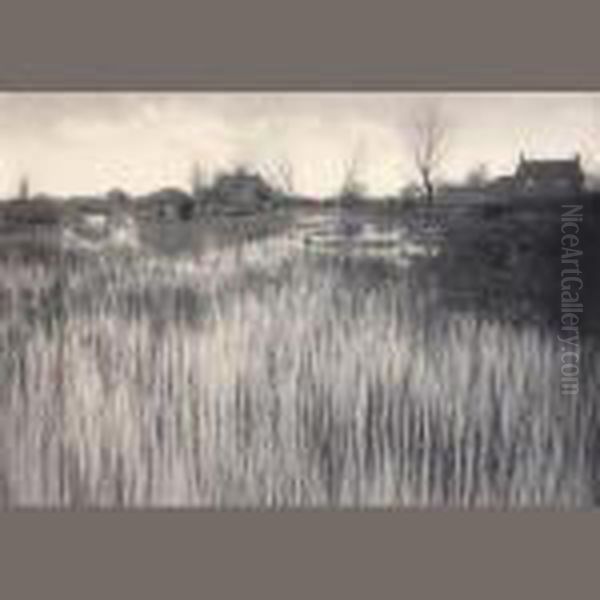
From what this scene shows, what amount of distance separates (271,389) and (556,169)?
38.9 inches

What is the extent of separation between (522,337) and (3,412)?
145 cm

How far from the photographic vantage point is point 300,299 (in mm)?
3311

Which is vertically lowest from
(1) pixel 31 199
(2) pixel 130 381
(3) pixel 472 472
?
(3) pixel 472 472

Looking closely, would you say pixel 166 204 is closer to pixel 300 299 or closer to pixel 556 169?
pixel 300 299

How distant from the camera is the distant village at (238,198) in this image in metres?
3.29

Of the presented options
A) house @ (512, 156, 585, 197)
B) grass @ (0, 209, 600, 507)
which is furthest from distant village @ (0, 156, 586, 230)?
grass @ (0, 209, 600, 507)

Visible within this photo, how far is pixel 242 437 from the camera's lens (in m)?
3.32

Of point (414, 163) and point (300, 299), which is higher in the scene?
point (414, 163)

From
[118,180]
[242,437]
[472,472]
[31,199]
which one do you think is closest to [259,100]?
[118,180]

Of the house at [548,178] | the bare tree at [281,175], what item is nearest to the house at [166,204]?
the bare tree at [281,175]

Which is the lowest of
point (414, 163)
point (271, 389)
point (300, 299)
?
point (271, 389)

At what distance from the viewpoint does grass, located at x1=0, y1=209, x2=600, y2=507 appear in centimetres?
331

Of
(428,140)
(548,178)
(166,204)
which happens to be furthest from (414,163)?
(166,204)

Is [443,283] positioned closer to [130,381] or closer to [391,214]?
[391,214]
